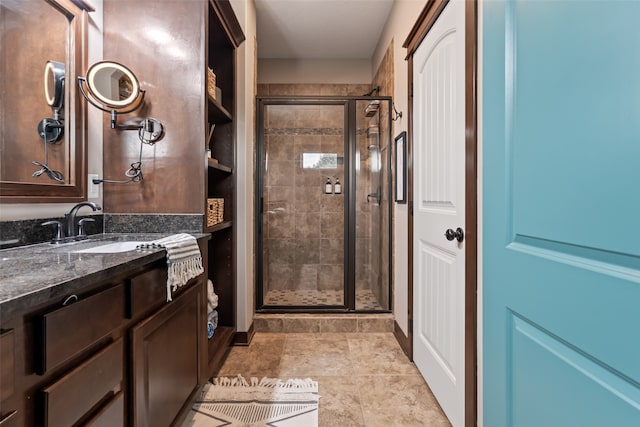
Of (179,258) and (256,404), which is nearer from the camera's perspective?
(179,258)

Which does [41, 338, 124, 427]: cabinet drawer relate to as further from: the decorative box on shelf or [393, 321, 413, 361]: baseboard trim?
[393, 321, 413, 361]: baseboard trim

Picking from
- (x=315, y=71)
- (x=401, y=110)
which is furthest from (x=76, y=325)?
(x=315, y=71)

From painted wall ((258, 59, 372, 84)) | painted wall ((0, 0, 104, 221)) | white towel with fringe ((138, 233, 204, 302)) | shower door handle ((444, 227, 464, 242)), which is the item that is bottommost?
white towel with fringe ((138, 233, 204, 302))

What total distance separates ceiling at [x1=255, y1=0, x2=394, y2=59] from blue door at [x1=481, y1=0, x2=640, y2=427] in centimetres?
220

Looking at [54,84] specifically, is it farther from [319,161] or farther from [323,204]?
[323,204]

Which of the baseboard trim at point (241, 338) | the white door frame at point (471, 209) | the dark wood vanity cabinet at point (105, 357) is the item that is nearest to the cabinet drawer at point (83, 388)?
the dark wood vanity cabinet at point (105, 357)

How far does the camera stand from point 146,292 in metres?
1.13

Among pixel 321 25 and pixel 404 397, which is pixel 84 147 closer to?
pixel 404 397

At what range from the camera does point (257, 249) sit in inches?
114

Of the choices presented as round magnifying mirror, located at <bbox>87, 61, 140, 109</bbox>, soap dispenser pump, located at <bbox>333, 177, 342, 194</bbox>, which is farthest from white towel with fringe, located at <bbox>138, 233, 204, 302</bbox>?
soap dispenser pump, located at <bbox>333, 177, 342, 194</bbox>

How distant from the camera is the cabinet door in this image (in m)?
1.08

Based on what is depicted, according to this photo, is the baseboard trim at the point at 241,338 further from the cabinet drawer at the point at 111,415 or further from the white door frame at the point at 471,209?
the white door frame at the point at 471,209

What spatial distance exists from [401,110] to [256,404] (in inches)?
86.2

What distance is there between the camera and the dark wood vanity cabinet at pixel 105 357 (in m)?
0.66
